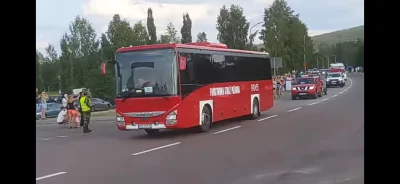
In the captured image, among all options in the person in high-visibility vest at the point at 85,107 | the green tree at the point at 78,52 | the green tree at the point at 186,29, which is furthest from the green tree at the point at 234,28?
the person in high-visibility vest at the point at 85,107

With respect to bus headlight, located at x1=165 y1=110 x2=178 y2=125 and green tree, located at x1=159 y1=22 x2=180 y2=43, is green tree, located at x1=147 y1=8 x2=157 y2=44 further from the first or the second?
bus headlight, located at x1=165 y1=110 x2=178 y2=125

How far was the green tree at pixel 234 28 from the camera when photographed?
6656 centimetres

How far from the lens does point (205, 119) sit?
18641 mm

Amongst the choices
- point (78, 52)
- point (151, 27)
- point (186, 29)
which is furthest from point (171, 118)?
point (78, 52)

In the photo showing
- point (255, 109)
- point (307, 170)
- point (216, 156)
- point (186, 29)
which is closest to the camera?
point (307, 170)

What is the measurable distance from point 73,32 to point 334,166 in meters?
89.6

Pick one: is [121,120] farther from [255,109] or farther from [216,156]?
[255,109]

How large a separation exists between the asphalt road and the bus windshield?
4.94 ft

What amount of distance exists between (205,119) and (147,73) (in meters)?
2.85

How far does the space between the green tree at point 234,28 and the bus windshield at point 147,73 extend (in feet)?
159

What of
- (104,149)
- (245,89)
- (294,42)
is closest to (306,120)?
(245,89)
